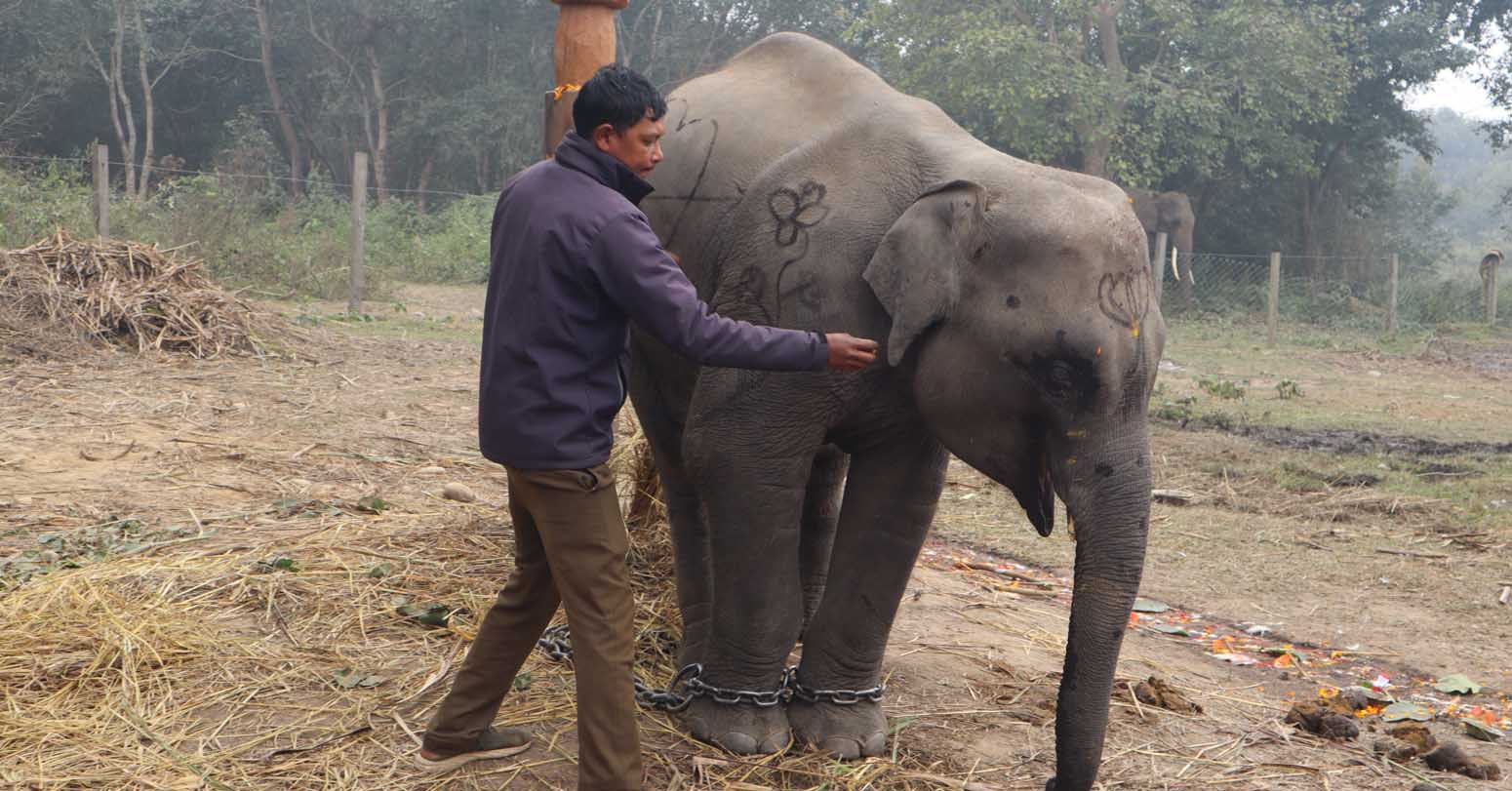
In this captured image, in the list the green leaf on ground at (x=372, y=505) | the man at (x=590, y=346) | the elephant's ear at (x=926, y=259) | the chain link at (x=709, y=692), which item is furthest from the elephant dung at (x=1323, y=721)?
the green leaf on ground at (x=372, y=505)

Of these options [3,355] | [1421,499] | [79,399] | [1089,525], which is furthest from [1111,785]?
[3,355]

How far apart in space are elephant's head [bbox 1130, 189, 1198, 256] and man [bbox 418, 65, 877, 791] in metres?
23.2

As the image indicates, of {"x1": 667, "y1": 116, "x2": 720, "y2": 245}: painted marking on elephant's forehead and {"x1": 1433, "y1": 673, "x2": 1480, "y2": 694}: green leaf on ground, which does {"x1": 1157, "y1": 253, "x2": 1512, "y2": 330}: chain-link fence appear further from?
{"x1": 667, "y1": 116, "x2": 720, "y2": 245}: painted marking on elephant's forehead

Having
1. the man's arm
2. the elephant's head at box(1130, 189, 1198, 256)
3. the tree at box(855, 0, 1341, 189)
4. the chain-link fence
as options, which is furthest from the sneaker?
the elephant's head at box(1130, 189, 1198, 256)

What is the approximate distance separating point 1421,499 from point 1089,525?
6.17 m

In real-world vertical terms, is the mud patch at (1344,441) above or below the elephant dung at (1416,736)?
above

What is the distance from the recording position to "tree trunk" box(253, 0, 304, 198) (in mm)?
36031

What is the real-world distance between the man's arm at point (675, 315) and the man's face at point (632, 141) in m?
0.20

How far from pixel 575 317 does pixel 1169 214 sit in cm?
2378

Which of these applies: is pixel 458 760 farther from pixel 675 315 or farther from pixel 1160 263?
pixel 1160 263

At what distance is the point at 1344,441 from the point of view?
11039 millimetres

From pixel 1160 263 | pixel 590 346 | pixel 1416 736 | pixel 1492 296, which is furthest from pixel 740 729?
pixel 1492 296

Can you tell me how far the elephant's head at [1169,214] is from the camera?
2539cm

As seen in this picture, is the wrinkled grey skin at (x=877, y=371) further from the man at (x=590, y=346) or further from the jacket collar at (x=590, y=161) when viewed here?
the jacket collar at (x=590, y=161)
